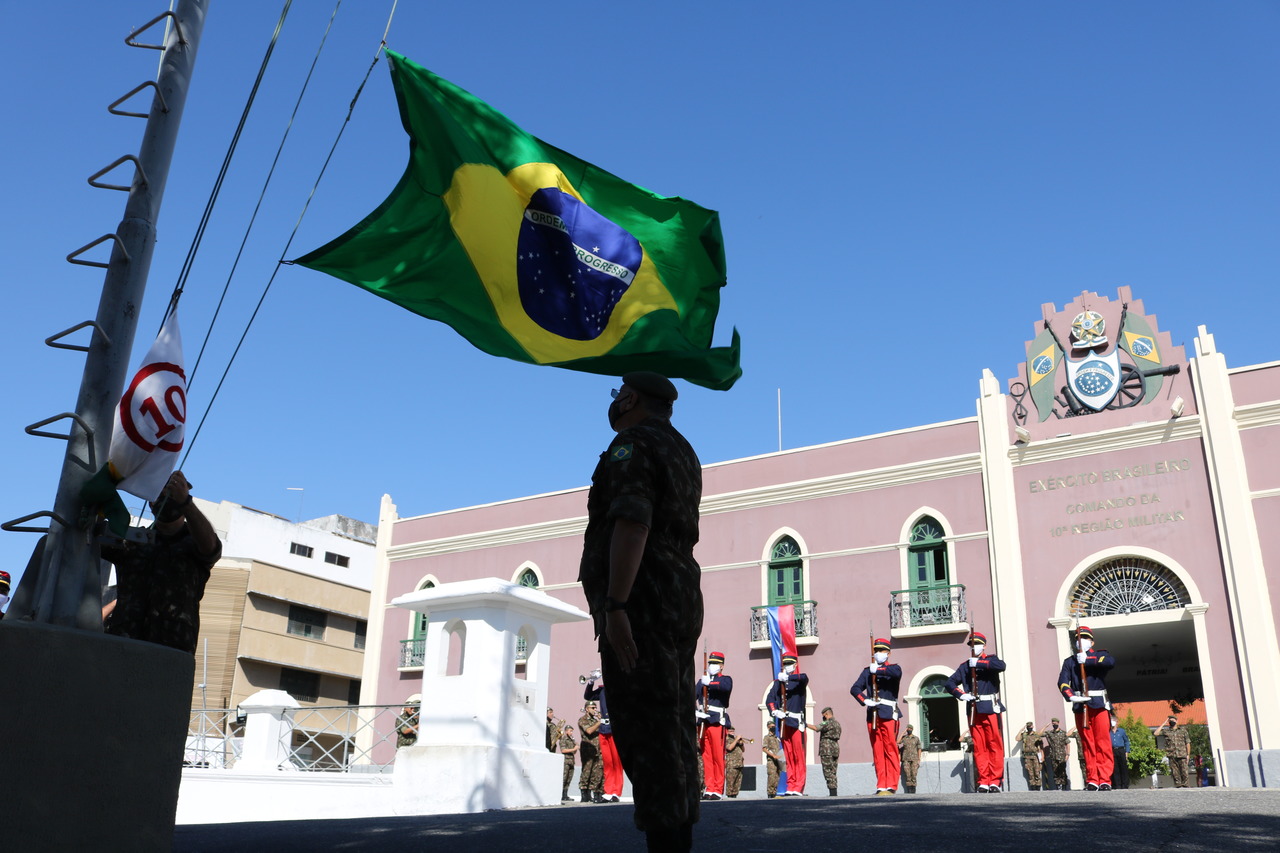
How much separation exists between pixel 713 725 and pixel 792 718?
147 centimetres

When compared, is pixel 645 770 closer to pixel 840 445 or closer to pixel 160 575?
pixel 160 575

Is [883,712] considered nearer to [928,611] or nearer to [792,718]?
[792,718]

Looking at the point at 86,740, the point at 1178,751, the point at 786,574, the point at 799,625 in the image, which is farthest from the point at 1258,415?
the point at 86,740

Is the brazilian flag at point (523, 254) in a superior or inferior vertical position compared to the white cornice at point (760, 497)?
inferior

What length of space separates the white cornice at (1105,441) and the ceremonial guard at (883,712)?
7275 millimetres

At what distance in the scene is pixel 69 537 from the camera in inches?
124

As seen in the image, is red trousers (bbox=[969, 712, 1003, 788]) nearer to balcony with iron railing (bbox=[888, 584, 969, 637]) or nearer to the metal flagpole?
balcony with iron railing (bbox=[888, 584, 969, 637])

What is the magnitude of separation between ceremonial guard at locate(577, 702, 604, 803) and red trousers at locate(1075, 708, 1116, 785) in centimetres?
679

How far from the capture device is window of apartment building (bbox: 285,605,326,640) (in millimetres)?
40531

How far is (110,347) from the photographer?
3.33 m

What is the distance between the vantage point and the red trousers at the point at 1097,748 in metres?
12.7

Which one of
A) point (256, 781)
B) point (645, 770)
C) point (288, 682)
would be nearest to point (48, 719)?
point (645, 770)

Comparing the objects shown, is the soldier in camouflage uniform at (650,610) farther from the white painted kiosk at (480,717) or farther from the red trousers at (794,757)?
the red trousers at (794,757)

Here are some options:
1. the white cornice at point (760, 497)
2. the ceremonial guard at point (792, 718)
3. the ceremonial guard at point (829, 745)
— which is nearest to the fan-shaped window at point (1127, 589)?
the white cornice at point (760, 497)
